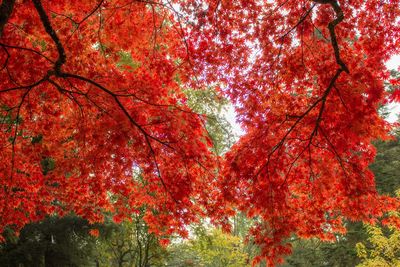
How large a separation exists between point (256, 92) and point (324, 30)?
211cm

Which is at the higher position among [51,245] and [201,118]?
[201,118]

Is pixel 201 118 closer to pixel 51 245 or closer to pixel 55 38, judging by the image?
pixel 55 38

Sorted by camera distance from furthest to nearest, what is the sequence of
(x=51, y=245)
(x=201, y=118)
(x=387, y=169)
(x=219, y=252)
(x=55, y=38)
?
1. (x=219, y=252)
2. (x=387, y=169)
3. (x=51, y=245)
4. (x=201, y=118)
5. (x=55, y=38)

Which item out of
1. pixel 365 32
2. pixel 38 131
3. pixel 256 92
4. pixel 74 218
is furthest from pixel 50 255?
pixel 365 32

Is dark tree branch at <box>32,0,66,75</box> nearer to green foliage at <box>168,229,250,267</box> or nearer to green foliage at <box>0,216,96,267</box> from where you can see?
green foliage at <box>0,216,96,267</box>

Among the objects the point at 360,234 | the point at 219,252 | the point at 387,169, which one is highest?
the point at 387,169

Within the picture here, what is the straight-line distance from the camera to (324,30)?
7.36 meters

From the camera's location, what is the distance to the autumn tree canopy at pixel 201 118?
19.1 ft

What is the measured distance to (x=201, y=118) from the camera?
5.95 m

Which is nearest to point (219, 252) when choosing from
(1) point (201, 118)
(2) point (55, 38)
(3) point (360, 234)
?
(3) point (360, 234)

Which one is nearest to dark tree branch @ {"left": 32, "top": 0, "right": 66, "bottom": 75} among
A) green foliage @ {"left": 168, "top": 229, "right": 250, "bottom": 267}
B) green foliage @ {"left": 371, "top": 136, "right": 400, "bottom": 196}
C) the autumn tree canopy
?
the autumn tree canopy

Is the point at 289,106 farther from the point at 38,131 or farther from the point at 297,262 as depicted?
the point at 297,262

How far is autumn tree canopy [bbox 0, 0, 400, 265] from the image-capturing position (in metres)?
5.82

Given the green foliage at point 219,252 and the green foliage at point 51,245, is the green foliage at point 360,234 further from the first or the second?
the green foliage at point 51,245
